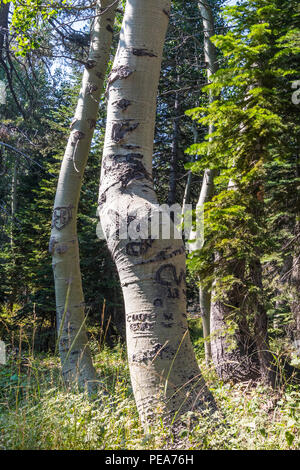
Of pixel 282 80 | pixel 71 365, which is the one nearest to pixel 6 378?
pixel 71 365

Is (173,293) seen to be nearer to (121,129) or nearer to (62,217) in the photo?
(121,129)

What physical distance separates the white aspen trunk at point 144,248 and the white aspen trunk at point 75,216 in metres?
2.08

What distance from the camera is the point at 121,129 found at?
2.32 metres

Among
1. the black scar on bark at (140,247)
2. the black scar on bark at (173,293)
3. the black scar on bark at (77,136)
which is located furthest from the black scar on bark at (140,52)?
the black scar on bark at (77,136)

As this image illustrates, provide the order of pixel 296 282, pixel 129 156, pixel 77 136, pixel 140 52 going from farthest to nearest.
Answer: pixel 77 136 → pixel 296 282 → pixel 140 52 → pixel 129 156

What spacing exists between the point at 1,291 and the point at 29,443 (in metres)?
8.93

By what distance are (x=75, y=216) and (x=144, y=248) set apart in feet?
8.98

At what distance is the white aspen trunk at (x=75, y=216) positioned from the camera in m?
4.09

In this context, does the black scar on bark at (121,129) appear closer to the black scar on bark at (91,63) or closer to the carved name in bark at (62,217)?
the carved name in bark at (62,217)

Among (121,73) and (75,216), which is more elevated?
(121,73)

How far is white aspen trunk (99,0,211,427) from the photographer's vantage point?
1908 millimetres

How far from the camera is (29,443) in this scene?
1746 mm
